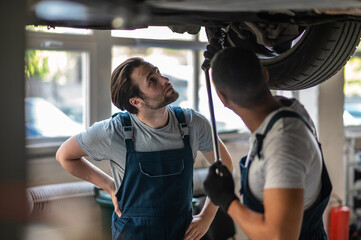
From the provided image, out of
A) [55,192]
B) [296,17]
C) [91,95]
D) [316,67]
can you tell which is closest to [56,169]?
[55,192]

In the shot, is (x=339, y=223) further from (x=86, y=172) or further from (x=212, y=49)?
(x=212, y=49)

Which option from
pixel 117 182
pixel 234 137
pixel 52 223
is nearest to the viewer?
pixel 117 182

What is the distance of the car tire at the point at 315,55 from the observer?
1566 millimetres

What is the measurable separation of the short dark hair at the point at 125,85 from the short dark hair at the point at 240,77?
722 mm

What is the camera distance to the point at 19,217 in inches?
33.2

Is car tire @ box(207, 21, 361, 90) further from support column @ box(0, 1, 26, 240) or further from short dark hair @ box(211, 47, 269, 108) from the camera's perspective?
support column @ box(0, 1, 26, 240)

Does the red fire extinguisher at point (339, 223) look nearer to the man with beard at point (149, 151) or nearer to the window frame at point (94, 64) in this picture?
the window frame at point (94, 64)

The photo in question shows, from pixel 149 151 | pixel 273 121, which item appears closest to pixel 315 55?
pixel 273 121

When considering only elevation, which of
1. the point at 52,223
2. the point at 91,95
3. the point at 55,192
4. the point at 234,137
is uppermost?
the point at 91,95

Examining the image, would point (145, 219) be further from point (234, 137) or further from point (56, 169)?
point (234, 137)

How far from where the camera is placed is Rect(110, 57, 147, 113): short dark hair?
75.2 inches

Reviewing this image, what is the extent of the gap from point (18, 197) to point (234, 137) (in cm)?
305

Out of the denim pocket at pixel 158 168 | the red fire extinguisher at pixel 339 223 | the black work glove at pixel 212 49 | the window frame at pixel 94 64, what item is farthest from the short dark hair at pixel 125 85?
the red fire extinguisher at pixel 339 223

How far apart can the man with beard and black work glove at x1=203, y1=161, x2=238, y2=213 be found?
56 cm
